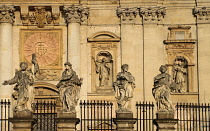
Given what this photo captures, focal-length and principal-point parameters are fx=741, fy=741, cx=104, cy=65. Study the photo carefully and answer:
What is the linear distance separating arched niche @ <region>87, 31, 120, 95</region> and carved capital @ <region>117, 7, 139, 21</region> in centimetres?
89

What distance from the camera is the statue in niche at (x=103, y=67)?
1265 inches

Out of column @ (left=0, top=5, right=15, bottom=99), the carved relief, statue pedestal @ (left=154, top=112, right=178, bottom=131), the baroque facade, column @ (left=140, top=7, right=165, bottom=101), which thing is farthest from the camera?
the carved relief

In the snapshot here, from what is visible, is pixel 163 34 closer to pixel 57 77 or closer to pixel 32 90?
pixel 57 77

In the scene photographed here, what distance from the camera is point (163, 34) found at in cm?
3238

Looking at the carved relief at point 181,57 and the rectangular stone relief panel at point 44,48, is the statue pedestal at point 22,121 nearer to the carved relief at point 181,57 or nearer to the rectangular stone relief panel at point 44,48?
the rectangular stone relief panel at point 44,48

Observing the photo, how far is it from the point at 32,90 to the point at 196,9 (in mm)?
11016

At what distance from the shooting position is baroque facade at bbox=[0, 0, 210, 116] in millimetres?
31922

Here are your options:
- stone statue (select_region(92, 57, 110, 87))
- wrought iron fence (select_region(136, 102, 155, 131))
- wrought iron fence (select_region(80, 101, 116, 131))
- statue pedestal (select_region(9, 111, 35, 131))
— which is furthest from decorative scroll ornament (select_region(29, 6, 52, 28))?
statue pedestal (select_region(9, 111, 35, 131))

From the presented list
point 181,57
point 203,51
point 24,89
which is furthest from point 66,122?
point 203,51

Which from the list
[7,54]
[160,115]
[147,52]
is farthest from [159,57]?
[160,115]

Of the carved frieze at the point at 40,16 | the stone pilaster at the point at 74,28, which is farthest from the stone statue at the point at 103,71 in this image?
the carved frieze at the point at 40,16

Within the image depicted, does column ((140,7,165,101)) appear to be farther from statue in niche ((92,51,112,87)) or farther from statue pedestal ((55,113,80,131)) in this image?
statue pedestal ((55,113,80,131))

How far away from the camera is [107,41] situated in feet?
106

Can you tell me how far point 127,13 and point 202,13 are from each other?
3264 mm
